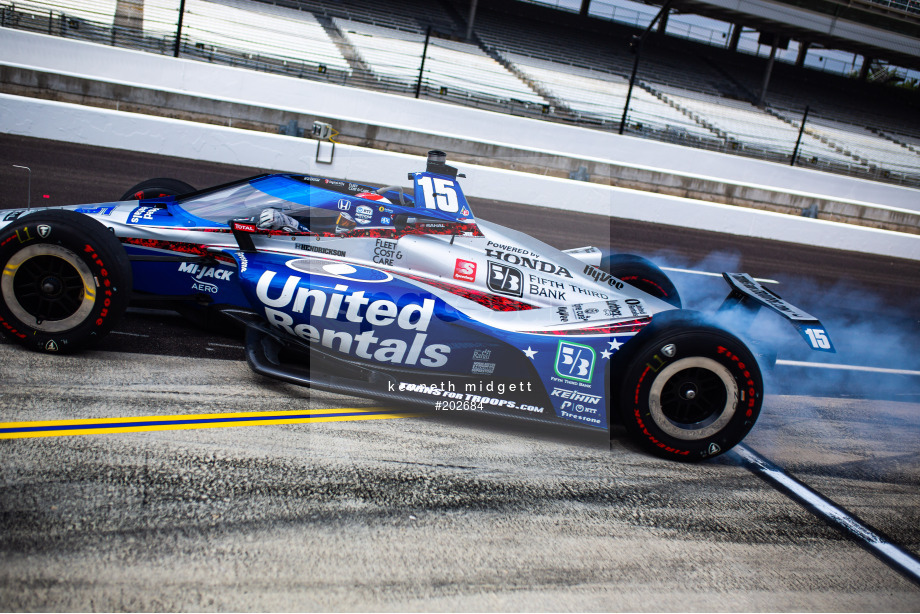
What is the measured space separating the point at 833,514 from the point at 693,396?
3.78 ft

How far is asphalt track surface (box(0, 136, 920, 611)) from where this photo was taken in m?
3.12

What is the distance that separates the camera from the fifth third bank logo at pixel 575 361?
15.5ft

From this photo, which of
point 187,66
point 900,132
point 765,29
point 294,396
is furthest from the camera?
point 900,132

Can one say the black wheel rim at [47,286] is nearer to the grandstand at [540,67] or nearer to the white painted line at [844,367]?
the white painted line at [844,367]

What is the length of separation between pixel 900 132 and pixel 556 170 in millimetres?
23334

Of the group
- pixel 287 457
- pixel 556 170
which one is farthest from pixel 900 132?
pixel 287 457

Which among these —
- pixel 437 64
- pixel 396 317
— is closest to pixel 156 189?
pixel 396 317

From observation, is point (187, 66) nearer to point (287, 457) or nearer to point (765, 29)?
point (287, 457)

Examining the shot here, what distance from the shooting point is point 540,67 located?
2484 centimetres

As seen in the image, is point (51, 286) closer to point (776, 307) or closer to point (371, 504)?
point (371, 504)

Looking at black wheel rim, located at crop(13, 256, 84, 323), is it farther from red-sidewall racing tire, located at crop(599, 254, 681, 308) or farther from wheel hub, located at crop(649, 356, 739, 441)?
red-sidewall racing tire, located at crop(599, 254, 681, 308)

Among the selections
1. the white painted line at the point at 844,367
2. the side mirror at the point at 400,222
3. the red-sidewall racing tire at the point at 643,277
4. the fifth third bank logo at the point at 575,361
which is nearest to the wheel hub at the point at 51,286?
the side mirror at the point at 400,222

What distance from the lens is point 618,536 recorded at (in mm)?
3875

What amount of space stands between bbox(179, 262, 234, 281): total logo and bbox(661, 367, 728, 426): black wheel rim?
10.7 ft
